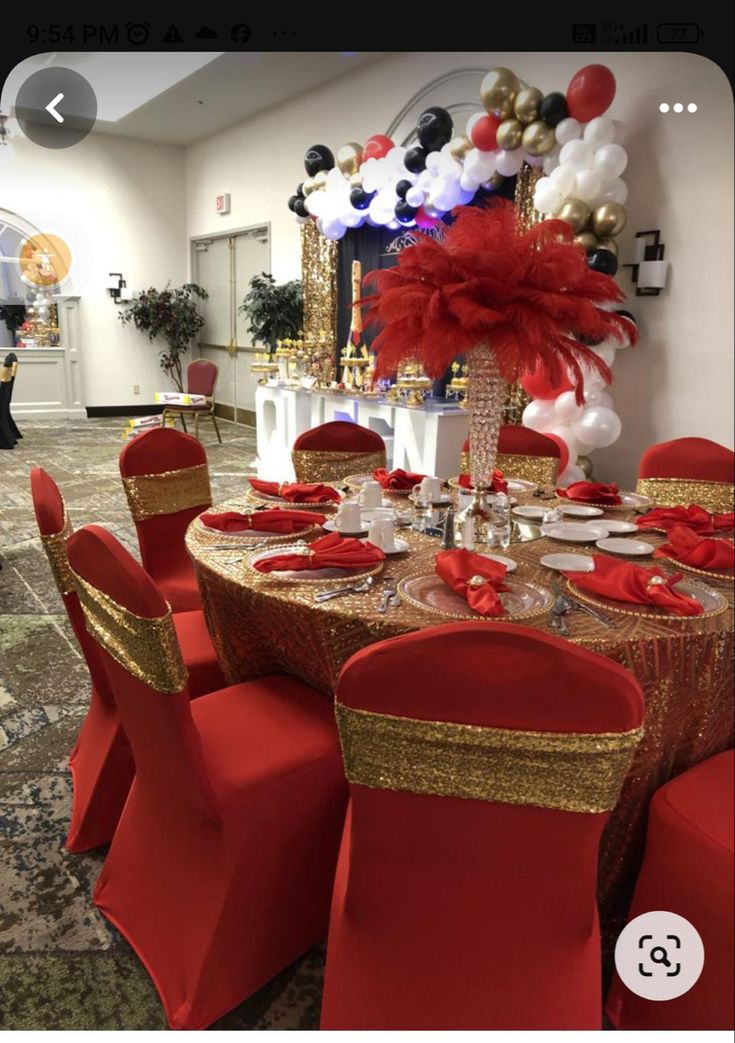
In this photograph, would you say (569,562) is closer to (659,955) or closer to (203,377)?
(659,955)

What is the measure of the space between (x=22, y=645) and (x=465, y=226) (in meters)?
2.21

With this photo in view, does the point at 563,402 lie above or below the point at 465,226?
below

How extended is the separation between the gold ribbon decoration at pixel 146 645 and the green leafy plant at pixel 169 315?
8.73 meters

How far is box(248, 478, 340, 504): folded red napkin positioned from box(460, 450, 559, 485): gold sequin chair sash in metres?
0.80

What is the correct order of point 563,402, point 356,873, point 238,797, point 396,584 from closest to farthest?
point 356,873 < point 238,797 < point 396,584 < point 563,402

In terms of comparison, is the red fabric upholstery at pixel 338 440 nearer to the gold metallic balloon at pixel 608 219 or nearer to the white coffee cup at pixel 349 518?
the white coffee cup at pixel 349 518

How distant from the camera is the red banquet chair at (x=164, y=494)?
2219 millimetres

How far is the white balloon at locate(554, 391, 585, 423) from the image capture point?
344cm

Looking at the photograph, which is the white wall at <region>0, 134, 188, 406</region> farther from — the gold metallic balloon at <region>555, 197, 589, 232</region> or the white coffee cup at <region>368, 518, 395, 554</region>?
the white coffee cup at <region>368, 518, 395, 554</region>

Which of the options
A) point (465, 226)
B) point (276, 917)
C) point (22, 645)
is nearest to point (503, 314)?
point (465, 226)

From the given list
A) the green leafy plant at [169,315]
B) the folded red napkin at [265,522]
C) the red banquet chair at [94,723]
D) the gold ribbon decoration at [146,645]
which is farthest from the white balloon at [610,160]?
the green leafy plant at [169,315]

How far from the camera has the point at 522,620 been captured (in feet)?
3.74
